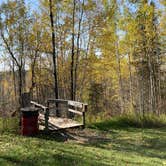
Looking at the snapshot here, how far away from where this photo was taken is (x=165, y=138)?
1145 cm

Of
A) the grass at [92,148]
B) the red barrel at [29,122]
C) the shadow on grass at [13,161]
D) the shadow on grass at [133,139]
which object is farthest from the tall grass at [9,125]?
the shadow on grass at [13,161]

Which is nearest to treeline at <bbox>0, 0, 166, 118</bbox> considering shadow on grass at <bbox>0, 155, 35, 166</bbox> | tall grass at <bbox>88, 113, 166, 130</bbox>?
tall grass at <bbox>88, 113, 166, 130</bbox>

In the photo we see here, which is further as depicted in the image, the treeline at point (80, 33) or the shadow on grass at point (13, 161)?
the treeline at point (80, 33)

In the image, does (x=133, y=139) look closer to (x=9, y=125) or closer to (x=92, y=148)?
(x=92, y=148)

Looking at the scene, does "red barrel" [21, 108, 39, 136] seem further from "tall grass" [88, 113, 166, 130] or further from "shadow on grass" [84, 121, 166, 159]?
"tall grass" [88, 113, 166, 130]

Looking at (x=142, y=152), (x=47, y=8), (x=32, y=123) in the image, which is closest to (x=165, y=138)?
(x=142, y=152)

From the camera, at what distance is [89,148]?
8.88 m

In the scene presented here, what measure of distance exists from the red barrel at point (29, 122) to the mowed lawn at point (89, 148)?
12.5 inches

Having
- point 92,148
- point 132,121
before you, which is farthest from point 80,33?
point 92,148

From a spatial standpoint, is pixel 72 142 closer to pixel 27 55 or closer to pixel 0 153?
pixel 0 153

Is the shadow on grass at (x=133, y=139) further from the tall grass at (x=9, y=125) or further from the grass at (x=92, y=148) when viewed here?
the tall grass at (x=9, y=125)

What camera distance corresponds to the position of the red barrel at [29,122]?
10354mm

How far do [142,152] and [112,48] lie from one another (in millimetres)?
14102

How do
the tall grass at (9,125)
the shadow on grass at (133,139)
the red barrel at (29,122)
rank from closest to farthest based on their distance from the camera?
the shadow on grass at (133,139) → the red barrel at (29,122) → the tall grass at (9,125)
